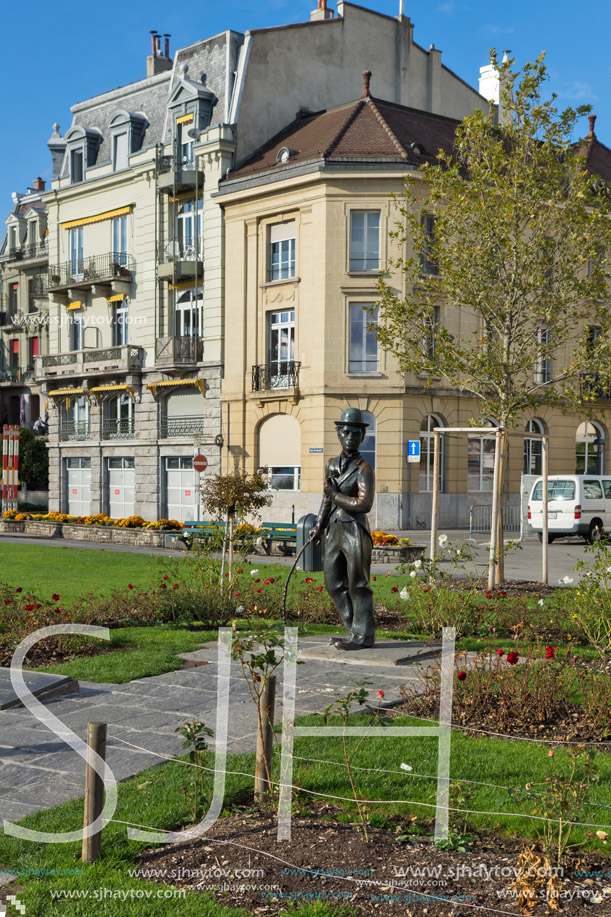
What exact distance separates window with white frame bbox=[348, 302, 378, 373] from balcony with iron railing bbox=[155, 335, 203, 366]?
687 cm

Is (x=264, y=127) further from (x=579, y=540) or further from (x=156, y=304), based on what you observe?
(x=579, y=540)

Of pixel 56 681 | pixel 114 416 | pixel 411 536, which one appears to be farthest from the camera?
pixel 114 416

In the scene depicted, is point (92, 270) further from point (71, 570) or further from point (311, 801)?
point (311, 801)

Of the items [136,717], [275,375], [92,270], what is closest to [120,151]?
[92,270]

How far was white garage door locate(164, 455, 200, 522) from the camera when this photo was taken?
37.1 m

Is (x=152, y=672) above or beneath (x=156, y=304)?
beneath

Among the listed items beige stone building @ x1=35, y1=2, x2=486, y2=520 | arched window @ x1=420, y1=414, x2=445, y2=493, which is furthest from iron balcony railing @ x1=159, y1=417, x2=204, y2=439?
arched window @ x1=420, y1=414, x2=445, y2=493

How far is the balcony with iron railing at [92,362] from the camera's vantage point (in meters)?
39.2

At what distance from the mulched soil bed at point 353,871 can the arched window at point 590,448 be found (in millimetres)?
34058

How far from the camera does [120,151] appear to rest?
40.8 meters

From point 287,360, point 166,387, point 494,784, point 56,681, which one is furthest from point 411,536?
point 494,784

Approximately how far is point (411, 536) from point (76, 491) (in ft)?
62.0

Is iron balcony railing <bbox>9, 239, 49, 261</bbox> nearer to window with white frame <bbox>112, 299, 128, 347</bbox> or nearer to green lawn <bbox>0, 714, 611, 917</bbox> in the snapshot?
window with white frame <bbox>112, 299, 128, 347</bbox>

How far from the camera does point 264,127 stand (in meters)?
36.9
